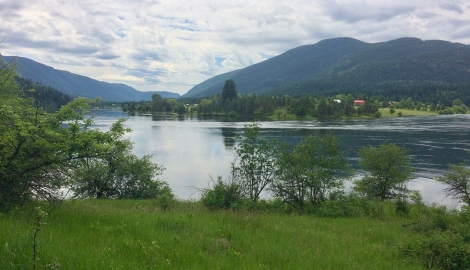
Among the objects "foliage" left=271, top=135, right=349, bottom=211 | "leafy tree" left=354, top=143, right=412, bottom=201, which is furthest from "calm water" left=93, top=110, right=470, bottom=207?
"foliage" left=271, top=135, right=349, bottom=211

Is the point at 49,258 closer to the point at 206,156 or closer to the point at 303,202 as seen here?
the point at 303,202

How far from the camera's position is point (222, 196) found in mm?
12398

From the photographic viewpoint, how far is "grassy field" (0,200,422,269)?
15.9ft

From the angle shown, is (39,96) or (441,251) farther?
(39,96)

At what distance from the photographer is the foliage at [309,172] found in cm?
1497

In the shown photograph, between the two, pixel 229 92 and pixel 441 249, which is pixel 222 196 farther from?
pixel 229 92

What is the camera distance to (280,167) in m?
15.0

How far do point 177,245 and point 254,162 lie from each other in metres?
8.88

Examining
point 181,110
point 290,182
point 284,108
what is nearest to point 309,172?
point 290,182

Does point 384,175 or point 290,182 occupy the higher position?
point 290,182

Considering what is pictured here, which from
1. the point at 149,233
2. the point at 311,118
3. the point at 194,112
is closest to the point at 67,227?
the point at 149,233

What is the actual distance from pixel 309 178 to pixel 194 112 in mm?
135023

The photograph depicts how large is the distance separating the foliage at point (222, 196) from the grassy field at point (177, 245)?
3.58 metres

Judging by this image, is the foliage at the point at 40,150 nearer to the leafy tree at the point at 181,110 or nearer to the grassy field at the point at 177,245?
the grassy field at the point at 177,245
